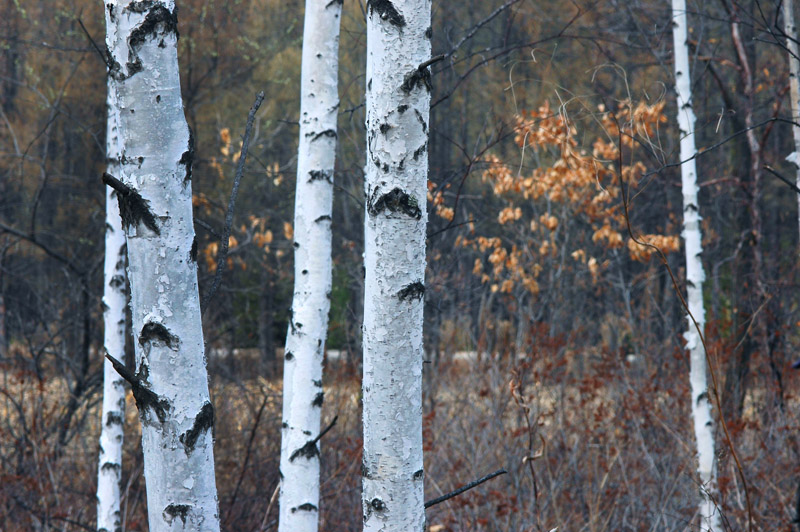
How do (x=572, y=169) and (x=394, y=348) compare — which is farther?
(x=572, y=169)

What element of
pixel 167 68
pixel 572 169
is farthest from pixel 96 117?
pixel 167 68

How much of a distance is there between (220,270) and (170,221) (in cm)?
15

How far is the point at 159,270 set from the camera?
1.48 m

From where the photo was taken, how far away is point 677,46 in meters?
4.97

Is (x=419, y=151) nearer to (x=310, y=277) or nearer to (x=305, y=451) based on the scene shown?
(x=310, y=277)

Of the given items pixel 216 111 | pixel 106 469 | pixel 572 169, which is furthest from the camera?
pixel 216 111

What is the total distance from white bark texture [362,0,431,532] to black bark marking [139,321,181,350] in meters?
0.46

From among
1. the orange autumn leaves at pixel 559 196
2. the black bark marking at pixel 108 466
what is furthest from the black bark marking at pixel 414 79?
the orange autumn leaves at pixel 559 196

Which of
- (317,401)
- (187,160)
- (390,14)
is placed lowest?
(317,401)

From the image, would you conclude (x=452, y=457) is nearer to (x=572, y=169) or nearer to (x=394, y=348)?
(x=572, y=169)

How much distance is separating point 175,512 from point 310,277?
5.80ft

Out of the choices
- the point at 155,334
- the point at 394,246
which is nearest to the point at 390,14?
the point at 394,246

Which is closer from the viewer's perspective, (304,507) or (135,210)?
(135,210)

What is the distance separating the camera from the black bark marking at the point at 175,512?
149cm
